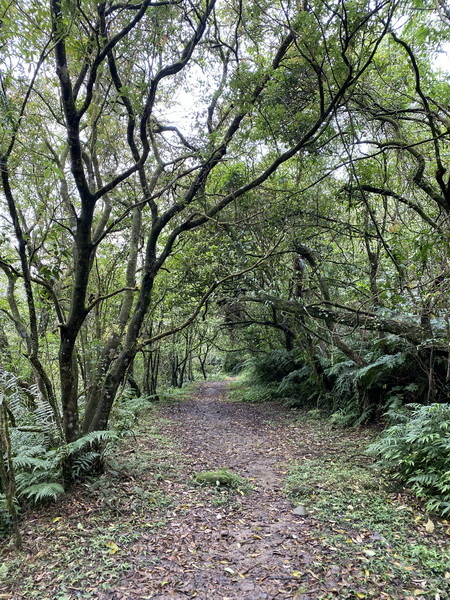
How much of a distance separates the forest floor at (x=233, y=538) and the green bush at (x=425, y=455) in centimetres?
23

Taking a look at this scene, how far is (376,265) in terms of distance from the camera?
7129 mm

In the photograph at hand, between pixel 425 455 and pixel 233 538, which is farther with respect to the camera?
pixel 425 455

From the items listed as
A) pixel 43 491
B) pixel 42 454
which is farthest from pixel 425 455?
pixel 42 454

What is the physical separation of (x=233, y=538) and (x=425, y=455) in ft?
8.26

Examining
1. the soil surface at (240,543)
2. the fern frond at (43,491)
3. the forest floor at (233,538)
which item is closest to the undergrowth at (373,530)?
the forest floor at (233,538)

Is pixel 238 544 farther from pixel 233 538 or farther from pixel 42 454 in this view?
pixel 42 454

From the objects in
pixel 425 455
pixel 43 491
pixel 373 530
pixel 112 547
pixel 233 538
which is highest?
pixel 43 491

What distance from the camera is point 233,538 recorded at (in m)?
3.59

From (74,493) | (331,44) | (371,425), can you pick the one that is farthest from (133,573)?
(331,44)

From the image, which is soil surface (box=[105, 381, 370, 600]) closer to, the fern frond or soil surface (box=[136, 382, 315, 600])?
soil surface (box=[136, 382, 315, 600])

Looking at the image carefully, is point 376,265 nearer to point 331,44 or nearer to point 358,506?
point 331,44

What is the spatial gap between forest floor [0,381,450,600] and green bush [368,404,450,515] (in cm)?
23

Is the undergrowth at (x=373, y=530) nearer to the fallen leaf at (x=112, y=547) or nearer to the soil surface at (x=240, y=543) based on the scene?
the soil surface at (x=240, y=543)

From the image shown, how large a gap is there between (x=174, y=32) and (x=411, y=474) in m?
6.69
